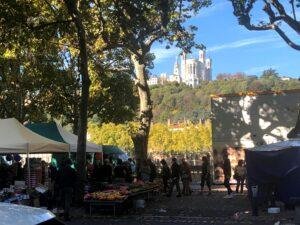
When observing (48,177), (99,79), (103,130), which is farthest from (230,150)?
(103,130)

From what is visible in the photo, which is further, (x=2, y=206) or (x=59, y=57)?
(x=59, y=57)

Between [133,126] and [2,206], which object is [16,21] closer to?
[133,126]

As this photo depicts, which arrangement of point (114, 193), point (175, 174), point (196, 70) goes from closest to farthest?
point (114, 193) < point (175, 174) < point (196, 70)

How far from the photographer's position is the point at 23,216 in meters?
3.96

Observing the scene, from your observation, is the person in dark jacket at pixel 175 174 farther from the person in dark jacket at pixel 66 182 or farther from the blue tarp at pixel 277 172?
the person in dark jacket at pixel 66 182

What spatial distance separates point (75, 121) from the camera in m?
36.0

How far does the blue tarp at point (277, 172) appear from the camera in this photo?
17.1 m

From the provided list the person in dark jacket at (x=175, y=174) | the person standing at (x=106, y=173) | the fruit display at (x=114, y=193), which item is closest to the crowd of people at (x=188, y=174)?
the person in dark jacket at (x=175, y=174)

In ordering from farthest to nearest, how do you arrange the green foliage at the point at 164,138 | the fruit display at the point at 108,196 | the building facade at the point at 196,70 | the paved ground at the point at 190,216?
the building facade at the point at 196,70 < the green foliage at the point at 164,138 < the fruit display at the point at 108,196 < the paved ground at the point at 190,216

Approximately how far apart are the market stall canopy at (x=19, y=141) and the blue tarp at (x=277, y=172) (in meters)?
6.89

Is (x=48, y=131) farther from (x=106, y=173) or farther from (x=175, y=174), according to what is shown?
(x=175, y=174)

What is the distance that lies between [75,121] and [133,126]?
21.1 feet

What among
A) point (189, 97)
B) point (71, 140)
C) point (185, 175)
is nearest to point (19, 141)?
point (71, 140)

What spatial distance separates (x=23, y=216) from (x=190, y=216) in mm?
13087
